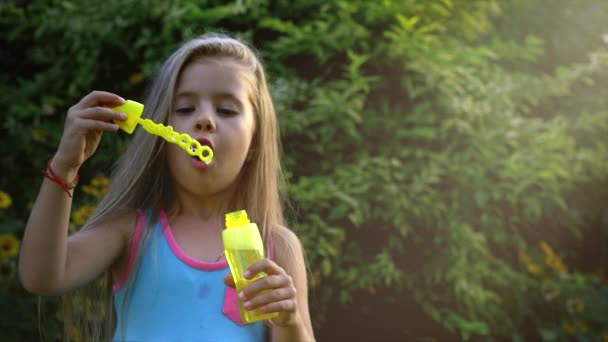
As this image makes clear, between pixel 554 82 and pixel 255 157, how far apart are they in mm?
2417

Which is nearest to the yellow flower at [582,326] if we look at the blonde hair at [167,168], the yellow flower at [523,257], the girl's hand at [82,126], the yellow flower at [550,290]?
the yellow flower at [550,290]

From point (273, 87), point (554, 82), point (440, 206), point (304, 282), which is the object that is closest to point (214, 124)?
point (304, 282)

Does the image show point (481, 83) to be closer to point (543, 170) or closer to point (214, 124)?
point (543, 170)

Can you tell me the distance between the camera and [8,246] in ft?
9.66

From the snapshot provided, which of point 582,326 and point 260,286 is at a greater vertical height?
point 260,286

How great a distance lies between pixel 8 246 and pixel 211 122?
1481mm

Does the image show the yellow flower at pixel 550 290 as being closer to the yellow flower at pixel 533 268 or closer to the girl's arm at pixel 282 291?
the yellow flower at pixel 533 268

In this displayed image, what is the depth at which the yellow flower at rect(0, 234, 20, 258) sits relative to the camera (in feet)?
9.64

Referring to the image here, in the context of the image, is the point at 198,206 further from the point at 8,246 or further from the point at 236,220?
the point at 8,246

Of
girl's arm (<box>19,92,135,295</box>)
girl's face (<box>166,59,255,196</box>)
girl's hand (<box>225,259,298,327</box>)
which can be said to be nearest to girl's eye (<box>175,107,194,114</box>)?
girl's face (<box>166,59,255,196</box>)

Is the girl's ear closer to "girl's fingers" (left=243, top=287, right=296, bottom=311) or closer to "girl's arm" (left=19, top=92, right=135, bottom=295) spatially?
"girl's arm" (left=19, top=92, right=135, bottom=295)

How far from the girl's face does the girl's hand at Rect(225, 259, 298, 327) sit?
423 millimetres

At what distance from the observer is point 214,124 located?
186cm

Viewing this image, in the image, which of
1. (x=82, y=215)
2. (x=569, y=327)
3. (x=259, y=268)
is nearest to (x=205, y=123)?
(x=259, y=268)
